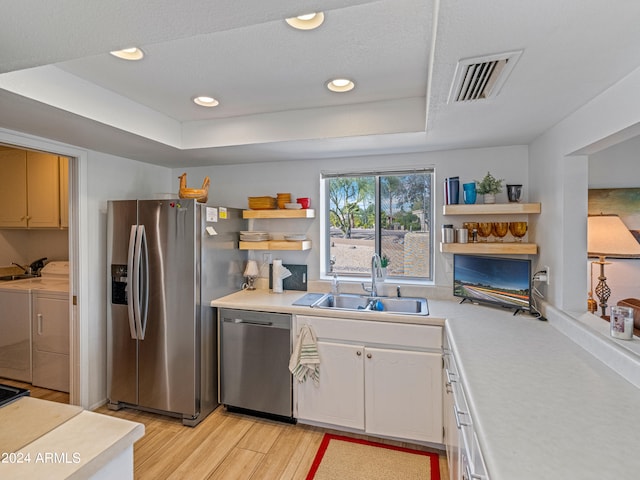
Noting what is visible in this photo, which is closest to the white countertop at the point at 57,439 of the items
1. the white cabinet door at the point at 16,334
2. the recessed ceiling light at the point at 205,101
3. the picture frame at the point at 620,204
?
the recessed ceiling light at the point at 205,101

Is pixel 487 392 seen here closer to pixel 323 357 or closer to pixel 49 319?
pixel 323 357

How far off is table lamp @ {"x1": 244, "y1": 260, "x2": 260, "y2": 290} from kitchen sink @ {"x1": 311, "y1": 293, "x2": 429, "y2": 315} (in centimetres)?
71

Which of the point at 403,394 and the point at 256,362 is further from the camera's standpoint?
the point at 256,362

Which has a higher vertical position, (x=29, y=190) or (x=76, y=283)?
(x=29, y=190)

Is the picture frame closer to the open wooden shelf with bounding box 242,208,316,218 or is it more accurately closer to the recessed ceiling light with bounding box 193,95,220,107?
the open wooden shelf with bounding box 242,208,316,218

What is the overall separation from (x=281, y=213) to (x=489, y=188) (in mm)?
1645

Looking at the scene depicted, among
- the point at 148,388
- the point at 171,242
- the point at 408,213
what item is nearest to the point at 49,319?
the point at 148,388

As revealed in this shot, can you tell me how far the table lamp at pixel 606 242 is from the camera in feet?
7.52

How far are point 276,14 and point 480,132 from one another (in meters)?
1.71

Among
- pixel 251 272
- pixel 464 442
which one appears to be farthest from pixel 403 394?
pixel 251 272

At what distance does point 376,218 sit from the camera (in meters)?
2.99

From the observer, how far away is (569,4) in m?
0.89

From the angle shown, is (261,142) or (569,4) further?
(261,142)

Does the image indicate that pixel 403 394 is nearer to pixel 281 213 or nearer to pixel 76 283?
pixel 281 213
